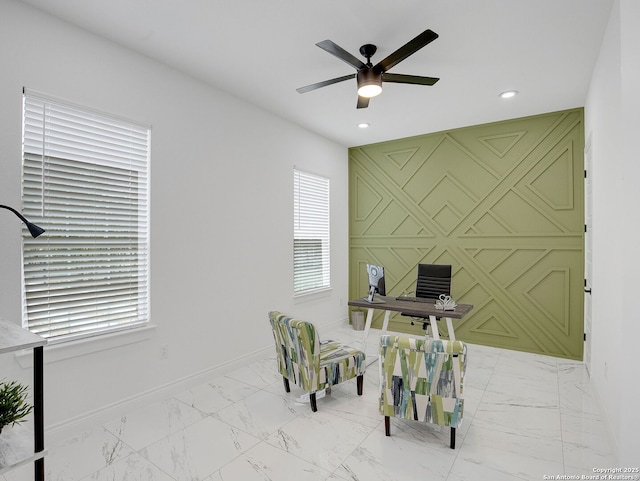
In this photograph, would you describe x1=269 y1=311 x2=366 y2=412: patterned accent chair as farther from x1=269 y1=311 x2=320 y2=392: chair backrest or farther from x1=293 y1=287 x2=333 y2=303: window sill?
x1=293 y1=287 x2=333 y2=303: window sill

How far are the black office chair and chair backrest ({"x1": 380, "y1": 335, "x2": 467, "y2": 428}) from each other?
2.09 metres

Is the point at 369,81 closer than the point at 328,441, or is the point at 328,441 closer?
the point at 328,441

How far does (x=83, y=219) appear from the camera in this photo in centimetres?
264

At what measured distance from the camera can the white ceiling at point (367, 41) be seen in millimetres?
2408

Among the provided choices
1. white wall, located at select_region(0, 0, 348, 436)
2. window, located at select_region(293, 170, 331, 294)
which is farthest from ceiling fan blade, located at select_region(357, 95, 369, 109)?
window, located at select_region(293, 170, 331, 294)

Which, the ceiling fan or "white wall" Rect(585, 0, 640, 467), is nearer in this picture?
"white wall" Rect(585, 0, 640, 467)

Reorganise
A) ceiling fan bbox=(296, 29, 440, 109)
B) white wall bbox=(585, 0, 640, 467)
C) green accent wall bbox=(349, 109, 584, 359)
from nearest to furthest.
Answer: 1. white wall bbox=(585, 0, 640, 467)
2. ceiling fan bbox=(296, 29, 440, 109)
3. green accent wall bbox=(349, 109, 584, 359)

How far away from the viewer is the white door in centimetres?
358

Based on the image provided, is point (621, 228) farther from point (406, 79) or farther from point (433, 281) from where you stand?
point (433, 281)

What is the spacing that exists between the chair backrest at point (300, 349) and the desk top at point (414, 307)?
1149mm

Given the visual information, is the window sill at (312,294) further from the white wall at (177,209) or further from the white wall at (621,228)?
the white wall at (621,228)

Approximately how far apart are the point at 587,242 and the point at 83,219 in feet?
15.9

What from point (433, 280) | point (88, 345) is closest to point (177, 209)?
point (88, 345)

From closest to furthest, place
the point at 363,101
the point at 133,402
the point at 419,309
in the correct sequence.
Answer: the point at 133,402 → the point at 363,101 → the point at 419,309
